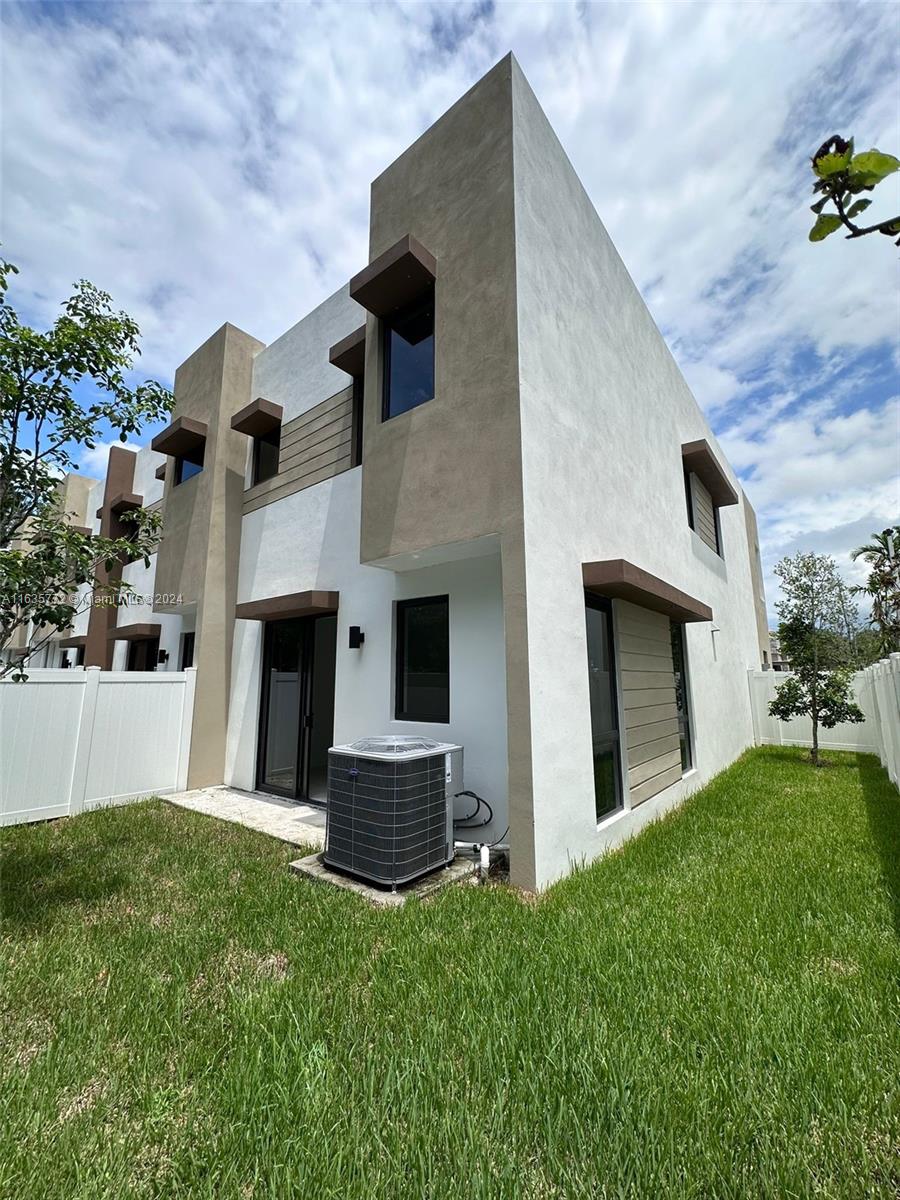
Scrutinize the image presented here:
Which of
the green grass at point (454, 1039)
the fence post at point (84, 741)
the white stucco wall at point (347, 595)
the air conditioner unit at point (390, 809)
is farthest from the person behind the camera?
the fence post at point (84, 741)

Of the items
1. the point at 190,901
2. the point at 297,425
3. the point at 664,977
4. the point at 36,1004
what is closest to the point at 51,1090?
the point at 36,1004

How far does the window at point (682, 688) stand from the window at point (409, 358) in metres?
6.09

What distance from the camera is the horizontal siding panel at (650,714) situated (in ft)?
22.3

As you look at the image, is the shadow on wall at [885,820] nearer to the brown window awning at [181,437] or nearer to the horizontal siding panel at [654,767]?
the horizontal siding panel at [654,767]

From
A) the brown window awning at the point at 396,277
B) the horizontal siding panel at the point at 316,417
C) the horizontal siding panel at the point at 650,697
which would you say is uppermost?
the brown window awning at the point at 396,277

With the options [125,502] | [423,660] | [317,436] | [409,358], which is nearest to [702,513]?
[409,358]

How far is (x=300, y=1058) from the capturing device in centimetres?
245

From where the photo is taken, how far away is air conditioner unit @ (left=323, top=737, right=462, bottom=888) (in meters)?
4.51

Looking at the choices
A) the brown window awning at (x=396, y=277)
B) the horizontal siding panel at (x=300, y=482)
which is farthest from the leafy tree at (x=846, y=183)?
the horizontal siding panel at (x=300, y=482)

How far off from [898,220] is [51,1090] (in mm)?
4154

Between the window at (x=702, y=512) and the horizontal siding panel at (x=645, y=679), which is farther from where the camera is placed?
the window at (x=702, y=512)

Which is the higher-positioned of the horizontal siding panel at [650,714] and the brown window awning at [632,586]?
the brown window awning at [632,586]

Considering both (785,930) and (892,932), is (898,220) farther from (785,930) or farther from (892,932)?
(892,932)

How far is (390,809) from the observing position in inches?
177
